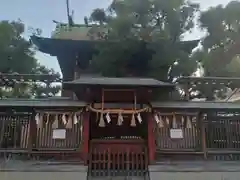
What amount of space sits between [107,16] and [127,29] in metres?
1.71

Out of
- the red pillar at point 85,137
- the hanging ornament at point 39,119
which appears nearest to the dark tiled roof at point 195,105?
the red pillar at point 85,137

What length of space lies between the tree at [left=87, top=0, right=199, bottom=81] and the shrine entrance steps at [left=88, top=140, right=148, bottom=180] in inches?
175

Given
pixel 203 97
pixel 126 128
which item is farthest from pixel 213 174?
pixel 203 97

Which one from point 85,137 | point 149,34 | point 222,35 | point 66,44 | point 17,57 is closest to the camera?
point 85,137

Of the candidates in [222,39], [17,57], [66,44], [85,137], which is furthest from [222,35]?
[17,57]

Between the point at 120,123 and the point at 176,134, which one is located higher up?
the point at 120,123

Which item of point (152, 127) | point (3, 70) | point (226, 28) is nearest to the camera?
point (152, 127)

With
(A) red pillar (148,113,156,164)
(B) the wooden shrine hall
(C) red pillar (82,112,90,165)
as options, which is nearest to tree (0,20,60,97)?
(B) the wooden shrine hall

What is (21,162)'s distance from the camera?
9.27 meters

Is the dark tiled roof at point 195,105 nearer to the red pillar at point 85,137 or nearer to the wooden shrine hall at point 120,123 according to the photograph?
the wooden shrine hall at point 120,123

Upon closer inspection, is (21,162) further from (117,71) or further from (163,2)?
(163,2)

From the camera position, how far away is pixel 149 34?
1270cm

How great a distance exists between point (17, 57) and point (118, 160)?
336 inches

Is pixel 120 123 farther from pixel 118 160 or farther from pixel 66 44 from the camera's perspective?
pixel 66 44
